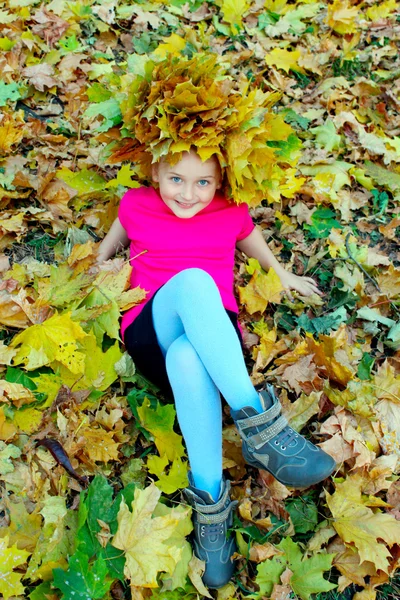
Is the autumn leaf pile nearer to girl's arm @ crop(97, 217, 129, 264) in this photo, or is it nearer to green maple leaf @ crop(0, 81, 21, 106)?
green maple leaf @ crop(0, 81, 21, 106)

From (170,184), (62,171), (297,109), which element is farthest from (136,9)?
(170,184)

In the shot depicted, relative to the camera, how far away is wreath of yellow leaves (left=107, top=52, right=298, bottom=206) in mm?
2070

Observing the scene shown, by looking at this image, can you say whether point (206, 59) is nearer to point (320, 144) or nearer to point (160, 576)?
point (320, 144)

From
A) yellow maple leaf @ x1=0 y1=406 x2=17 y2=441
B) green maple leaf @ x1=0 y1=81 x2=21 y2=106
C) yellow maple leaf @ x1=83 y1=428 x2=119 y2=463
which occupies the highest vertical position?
green maple leaf @ x1=0 y1=81 x2=21 y2=106

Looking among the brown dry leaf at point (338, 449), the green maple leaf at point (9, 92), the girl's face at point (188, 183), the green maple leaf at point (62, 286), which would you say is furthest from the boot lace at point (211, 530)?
the green maple leaf at point (9, 92)

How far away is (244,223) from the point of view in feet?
8.38

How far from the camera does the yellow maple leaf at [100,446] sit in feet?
7.05

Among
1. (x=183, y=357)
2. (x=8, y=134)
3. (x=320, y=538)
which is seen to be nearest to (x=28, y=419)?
(x=183, y=357)

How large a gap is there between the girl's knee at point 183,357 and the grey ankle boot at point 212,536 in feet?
1.50

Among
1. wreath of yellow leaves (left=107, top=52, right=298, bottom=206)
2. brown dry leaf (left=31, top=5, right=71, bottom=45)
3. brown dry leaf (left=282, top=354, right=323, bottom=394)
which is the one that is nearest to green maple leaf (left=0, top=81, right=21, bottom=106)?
brown dry leaf (left=31, top=5, right=71, bottom=45)

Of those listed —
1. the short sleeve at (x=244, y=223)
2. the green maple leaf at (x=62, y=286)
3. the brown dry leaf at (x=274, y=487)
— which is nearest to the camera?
the brown dry leaf at (x=274, y=487)

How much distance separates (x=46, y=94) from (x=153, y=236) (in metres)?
1.60

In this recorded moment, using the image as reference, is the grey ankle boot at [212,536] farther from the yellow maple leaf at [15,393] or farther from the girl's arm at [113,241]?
the girl's arm at [113,241]

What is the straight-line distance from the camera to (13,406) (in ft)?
7.31
